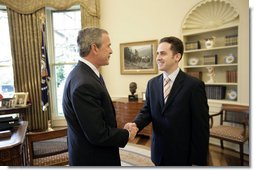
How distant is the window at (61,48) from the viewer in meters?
3.80

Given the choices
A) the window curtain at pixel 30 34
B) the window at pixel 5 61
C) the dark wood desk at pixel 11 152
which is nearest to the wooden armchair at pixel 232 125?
the dark wood desk at pixel 11 152

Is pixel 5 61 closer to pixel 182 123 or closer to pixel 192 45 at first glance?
pixel 192 45

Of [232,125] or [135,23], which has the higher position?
[135,23]

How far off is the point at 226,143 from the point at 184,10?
6.31ft

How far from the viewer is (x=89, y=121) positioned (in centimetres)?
96

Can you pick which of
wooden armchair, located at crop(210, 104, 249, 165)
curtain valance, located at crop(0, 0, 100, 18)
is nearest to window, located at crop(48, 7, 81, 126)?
curtain valance, located at crop(0, 0, 100, 18)

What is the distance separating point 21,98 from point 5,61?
799 mm

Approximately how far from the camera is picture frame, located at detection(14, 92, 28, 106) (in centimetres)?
329

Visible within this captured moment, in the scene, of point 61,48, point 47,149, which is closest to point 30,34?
point 61,48

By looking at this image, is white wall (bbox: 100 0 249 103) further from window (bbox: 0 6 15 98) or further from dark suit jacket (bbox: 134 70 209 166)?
dark suit jacket (bbox: 134 70 209 166)

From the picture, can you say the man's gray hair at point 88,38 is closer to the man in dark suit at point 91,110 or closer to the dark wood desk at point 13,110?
the man in dark suit at point 91,110

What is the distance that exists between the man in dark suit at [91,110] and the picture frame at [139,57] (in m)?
2.30

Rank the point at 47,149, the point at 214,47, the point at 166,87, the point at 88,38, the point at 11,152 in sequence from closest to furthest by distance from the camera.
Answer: the point at 88,38
the point at 166,87
the point at 11,152
the point at 47,149
the point at 214,47

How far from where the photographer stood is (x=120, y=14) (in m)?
3.48
